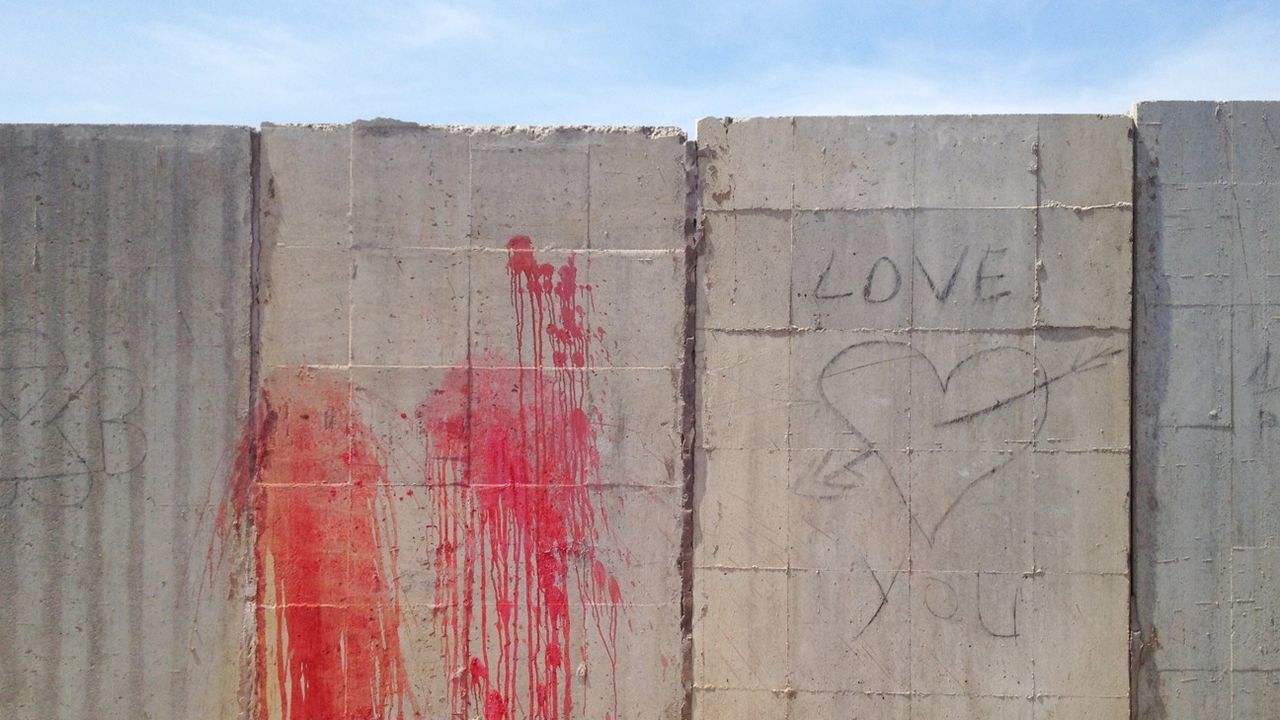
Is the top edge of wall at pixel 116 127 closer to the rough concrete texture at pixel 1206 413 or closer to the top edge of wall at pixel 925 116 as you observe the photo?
the top edge of wall at pixel 925 116

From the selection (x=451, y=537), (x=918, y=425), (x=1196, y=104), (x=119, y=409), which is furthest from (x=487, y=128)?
(x=1196, y=104)

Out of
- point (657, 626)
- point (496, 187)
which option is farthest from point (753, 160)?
point (657, 626)

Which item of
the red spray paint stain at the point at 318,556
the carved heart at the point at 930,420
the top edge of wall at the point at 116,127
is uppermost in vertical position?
the top edge of wall at the point at 116,127

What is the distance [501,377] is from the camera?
392 cm

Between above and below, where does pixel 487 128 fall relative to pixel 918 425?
above

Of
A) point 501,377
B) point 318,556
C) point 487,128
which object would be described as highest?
point 487,128

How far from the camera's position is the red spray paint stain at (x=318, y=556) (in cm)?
389

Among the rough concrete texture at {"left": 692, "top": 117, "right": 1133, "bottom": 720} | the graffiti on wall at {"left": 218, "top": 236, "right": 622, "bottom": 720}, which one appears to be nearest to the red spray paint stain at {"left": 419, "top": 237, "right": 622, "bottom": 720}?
the graffiti on wall at {"left": 218, "top": 236, "right": 622, "bottom": 720}

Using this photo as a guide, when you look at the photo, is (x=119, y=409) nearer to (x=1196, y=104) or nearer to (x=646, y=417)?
(x=646, y=417)

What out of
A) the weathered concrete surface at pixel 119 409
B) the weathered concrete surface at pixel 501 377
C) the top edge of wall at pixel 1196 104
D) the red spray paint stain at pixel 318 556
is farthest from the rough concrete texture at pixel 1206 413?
the weathered concrete surface at pixel 119 409

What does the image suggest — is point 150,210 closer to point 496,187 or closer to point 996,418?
point 496,187

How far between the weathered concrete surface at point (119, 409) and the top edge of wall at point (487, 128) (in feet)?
1.40

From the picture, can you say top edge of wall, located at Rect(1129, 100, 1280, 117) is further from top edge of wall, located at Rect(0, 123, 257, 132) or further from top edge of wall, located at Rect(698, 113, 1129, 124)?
top edge of wall, located at Rect(0, 123, 257, 132)

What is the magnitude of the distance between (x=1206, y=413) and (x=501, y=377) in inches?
147
